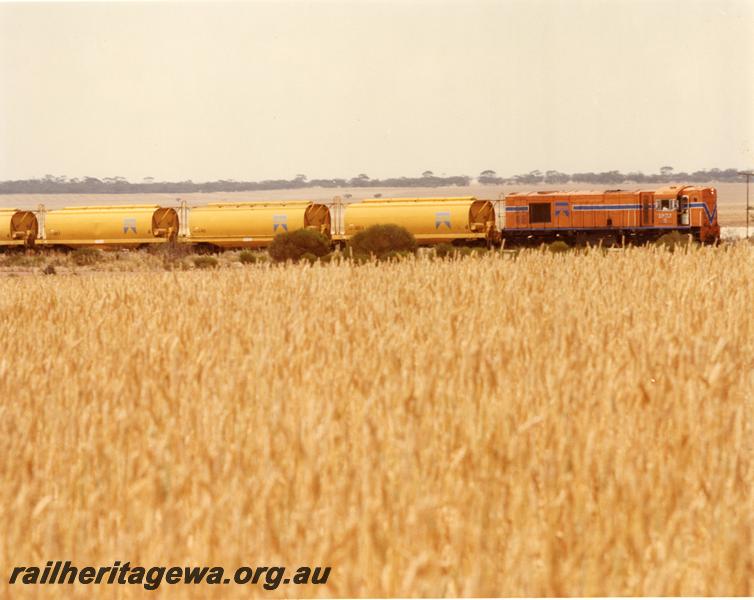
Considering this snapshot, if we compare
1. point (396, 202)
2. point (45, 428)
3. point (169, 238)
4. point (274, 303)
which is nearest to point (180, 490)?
point (45, 428)

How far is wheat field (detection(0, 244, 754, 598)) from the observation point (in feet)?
10.2

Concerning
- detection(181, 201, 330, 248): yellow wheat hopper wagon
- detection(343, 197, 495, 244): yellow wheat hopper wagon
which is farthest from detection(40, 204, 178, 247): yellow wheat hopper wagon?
detection(343, 197, 495, 244): yellow wheat hopper wagon

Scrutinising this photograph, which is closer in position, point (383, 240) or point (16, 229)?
point (383, 240)

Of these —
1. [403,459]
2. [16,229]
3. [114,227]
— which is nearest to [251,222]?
[114,227]

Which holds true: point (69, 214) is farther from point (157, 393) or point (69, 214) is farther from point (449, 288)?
point (157, 393)

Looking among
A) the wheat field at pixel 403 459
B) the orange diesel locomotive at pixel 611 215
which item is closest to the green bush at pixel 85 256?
the orange diesel locomotive at pixel 611 215

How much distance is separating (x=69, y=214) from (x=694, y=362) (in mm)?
45635

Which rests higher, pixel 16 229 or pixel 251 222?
pixel 251 222

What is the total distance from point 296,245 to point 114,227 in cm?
1117

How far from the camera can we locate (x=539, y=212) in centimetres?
4316

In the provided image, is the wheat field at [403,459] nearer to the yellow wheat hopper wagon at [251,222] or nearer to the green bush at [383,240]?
the green bush at [383,240]

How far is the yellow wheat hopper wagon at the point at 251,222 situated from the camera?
44781 mm

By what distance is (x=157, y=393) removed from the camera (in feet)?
18.1

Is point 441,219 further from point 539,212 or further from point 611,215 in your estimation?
point 611,215
